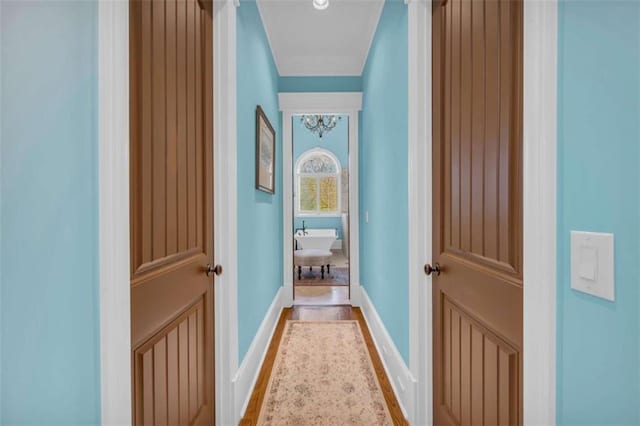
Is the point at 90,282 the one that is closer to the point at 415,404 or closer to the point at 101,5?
the point at 101,5

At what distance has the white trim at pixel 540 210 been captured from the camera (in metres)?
0.70

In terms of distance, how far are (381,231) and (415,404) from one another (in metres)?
1.34

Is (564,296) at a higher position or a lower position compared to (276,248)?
higher

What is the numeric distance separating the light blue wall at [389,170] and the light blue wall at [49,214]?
4.91 ft

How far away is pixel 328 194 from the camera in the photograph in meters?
8.38

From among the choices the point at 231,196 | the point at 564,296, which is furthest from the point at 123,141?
the point at 564,296

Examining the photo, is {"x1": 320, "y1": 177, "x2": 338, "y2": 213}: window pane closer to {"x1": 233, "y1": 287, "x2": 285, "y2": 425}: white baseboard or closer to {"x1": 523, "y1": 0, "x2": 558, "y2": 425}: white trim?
{"x1": 233, "y1": 287, "x2": 285, "y2": 425}: white baseboard

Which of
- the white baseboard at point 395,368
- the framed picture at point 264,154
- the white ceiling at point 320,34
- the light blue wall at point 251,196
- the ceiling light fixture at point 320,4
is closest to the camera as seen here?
the white baseboard at point 395,368

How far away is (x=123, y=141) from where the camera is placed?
77cm

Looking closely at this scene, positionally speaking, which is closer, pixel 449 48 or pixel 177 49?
pixel 177 49

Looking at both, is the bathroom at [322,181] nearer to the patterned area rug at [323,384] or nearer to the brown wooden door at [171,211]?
the patterned area rug at [323,384]

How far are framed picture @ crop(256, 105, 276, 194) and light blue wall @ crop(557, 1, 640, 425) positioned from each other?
1987mm

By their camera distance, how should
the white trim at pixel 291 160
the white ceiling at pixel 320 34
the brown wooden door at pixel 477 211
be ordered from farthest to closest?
the white trim at pixel 291 160 → the white ceiling at pixel 320 34 → the brown wooden door at pixel 477 211

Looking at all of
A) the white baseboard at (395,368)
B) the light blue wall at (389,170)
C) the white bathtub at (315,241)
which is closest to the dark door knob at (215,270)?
the light blue wall at (389,170)
